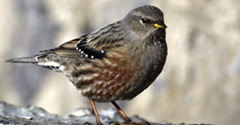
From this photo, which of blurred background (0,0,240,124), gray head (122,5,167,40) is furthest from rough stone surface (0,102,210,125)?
blurred background (0,0,240,124)

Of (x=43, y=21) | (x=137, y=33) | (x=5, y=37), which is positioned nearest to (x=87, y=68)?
(x=137, y=33)

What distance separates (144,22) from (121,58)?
1.54 ft

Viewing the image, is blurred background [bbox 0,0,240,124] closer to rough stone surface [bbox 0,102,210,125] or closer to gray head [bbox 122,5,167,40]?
rough stone surface [bbox 0,102,210,125]

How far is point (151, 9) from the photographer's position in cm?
548

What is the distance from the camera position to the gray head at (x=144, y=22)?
5391mm

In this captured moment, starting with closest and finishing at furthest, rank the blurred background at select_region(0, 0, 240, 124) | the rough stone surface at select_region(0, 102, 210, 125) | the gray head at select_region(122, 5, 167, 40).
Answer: the gray head at select_region(122, 5, 167, 40), the rough stone surface at select_region(0, 102, 210, 125), the blurred background at select_region(0, 0, 240, 124)

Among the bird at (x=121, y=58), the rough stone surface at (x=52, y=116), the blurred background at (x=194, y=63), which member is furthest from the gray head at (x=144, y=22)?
the blurred background at (x=194, y=63)

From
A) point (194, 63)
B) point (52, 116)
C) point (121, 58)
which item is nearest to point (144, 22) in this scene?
point (121, 58)

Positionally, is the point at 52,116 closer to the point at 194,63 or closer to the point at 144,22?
the point at 144,22

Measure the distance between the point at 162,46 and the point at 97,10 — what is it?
403cm

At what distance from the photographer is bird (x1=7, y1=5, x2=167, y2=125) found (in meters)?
→ 5.41

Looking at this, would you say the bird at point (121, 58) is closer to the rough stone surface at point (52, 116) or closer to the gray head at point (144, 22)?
the gray head at point (144, 22)

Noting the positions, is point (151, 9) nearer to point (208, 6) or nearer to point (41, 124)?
point (41, 124)

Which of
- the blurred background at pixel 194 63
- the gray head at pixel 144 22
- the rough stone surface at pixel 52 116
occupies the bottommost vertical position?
the rough stone surface at pixel 52 116
